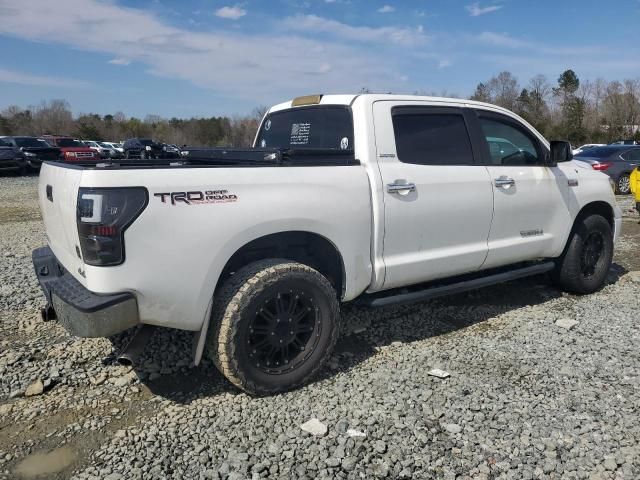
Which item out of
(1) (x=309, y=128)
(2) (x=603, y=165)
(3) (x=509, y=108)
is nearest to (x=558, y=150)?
(1) (x=309, y=128)

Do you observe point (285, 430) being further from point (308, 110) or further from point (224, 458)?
point (308, 110)

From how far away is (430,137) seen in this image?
163 inches

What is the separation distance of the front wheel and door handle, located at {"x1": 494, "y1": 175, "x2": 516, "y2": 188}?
1250cm

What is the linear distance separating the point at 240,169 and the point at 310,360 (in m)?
1.31

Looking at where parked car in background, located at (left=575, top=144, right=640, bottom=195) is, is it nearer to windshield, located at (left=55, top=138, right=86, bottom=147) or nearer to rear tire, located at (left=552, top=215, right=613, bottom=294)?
rear tire, located at (left=552, top=215, right=613, bottom=294)

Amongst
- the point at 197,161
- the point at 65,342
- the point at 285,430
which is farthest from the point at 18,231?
the point at 285,430

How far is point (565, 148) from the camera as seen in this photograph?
495 centimetres

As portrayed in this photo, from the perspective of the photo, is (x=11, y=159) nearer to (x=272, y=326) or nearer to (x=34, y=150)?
(x=34, y=150)

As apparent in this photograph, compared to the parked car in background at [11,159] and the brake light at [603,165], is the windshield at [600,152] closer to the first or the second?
the brake light at [603,165]

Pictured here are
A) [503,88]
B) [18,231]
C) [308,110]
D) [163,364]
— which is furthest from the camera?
[503,88]

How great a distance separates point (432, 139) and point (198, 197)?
2061 millimetres

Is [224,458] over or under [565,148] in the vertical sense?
under

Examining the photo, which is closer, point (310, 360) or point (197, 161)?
point (310, 360)

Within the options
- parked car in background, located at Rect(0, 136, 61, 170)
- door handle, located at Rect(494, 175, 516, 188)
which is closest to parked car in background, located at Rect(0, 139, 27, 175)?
parked car in background, located at Rect(0, 136, 61, 170)
